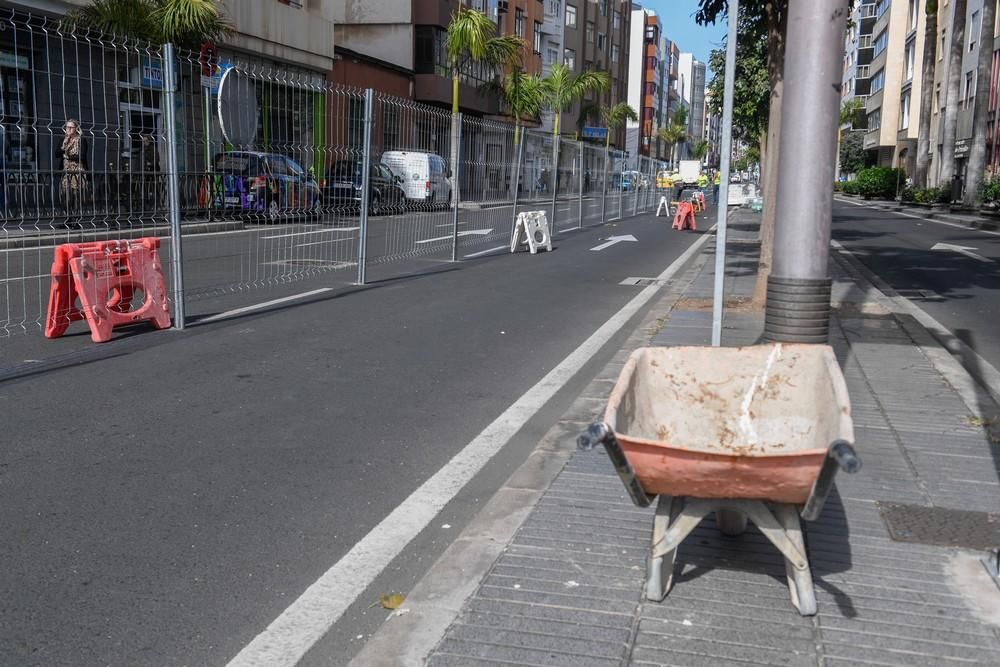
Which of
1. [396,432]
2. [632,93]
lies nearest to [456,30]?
[396,432]

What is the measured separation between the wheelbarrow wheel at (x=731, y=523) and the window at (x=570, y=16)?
72305 mm

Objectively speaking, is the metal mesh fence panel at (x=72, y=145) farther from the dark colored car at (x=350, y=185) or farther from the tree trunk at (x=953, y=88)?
the tree trunk at (x=953, y=88)

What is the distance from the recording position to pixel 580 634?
3219 mm

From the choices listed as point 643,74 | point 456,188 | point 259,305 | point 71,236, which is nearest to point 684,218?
point 456,188

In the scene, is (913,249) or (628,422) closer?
(628,422)

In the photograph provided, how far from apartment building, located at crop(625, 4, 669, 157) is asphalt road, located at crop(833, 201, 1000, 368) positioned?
82.5 meters

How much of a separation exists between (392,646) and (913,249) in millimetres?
20178

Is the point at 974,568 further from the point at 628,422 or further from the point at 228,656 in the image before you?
the point at 228,656

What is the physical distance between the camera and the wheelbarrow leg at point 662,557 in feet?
11.3

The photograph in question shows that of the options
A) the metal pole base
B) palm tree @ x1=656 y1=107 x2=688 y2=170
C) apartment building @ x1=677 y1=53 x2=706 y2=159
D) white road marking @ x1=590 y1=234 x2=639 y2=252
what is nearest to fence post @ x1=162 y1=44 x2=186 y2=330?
the metal pole base

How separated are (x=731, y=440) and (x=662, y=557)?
0.78 meters

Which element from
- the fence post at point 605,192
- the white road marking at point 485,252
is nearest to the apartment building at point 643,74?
the fence post at point 605,192

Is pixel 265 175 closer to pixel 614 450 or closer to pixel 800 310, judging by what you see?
pixel 800 310

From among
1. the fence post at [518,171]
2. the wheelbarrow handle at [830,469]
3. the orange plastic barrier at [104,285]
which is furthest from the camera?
the fence post at [518,171]
